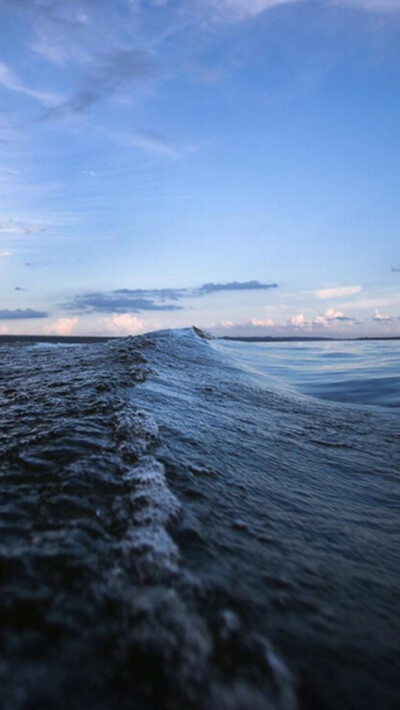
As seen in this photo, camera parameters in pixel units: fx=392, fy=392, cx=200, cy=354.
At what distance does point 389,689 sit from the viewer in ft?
5.02

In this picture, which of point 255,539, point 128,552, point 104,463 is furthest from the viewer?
point 104,463

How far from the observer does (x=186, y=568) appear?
198 cm

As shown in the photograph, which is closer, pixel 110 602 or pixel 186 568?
→ pixel 110 602

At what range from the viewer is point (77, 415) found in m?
4.11

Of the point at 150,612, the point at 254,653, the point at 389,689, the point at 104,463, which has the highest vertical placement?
the point at 104,463

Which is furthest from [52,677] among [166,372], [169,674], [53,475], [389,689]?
[166,372]

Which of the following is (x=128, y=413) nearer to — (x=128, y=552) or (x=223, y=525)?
(x=223, y=525)

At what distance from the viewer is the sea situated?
1382 mm

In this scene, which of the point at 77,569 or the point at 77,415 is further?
the point at 77,415

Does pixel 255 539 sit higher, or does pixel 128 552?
pixel 128 552

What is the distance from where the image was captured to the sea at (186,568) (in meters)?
1.38

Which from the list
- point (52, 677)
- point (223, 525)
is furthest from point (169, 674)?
point (223, 525)

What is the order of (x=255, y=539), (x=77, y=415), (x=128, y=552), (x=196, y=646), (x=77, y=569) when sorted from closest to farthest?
1. (x=196, y=646)
2. (x=77, y=569)
3. (x=128, y=552)
4. (x=255, y=539)
5. (x=77, y=415)

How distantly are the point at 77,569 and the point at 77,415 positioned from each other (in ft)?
7.96
